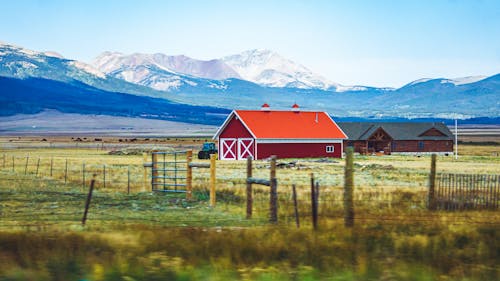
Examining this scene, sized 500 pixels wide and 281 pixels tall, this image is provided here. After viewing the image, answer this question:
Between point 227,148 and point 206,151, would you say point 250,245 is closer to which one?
point 227,148

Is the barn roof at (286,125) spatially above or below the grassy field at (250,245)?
above

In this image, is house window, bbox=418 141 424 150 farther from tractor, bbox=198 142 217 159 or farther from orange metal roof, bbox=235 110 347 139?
tractor, bbox=198 142 217 159

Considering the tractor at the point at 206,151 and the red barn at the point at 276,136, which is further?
the tractor at the point at 206,151

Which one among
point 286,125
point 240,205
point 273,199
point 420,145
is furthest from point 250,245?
point 420,145

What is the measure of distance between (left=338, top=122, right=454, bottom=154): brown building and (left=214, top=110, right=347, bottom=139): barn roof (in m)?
14.7

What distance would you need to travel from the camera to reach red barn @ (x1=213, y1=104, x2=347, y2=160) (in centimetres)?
6656

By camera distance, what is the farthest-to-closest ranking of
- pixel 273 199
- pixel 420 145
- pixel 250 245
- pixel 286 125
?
pixel 420 145, pixel 286 125, pixel 273 199, pixel 250 245

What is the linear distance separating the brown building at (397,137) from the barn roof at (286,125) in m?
14.7

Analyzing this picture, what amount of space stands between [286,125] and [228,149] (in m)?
5.75

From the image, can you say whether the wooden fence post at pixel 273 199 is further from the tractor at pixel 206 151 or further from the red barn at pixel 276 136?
the tractor at pixel 206 151

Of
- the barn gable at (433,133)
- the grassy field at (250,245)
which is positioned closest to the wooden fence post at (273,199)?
the grassy field at (250,245)

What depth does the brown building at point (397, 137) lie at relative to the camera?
88.3 m

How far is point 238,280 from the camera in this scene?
11.1 m

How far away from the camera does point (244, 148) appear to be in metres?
67.2
